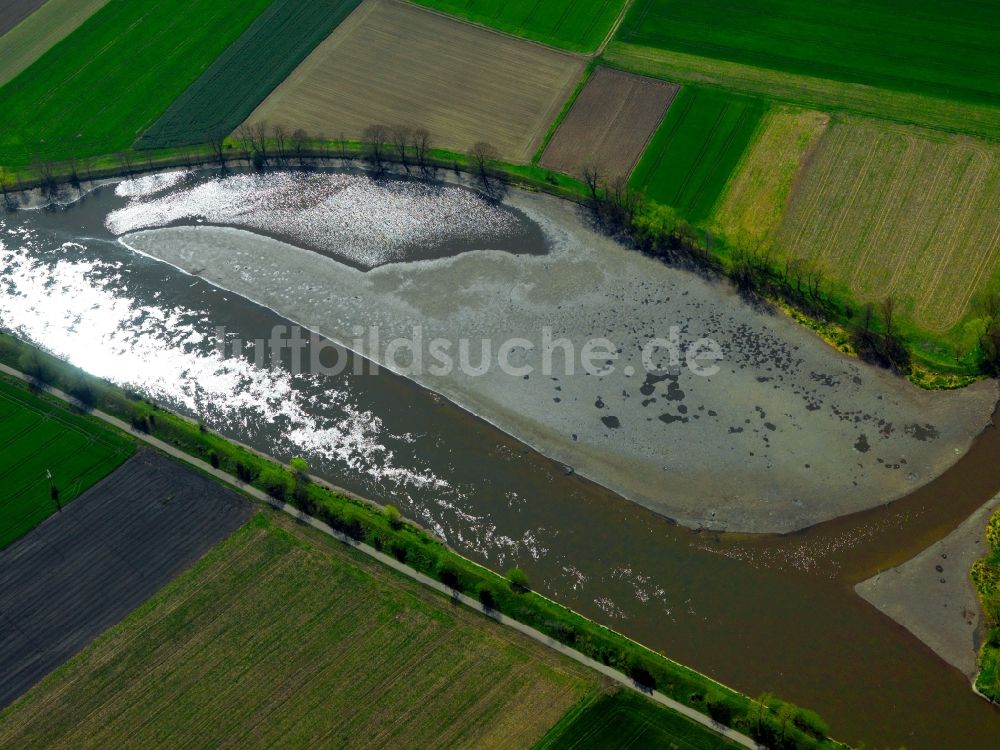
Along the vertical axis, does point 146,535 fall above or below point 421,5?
below

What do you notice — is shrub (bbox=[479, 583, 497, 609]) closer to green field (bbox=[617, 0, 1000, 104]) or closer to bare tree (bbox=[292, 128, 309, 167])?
bare tree (bbox=[292, 128, 309, 167])

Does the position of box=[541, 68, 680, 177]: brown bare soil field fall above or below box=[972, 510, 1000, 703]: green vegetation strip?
above

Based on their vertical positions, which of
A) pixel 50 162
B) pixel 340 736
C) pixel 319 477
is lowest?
pixel 340 736

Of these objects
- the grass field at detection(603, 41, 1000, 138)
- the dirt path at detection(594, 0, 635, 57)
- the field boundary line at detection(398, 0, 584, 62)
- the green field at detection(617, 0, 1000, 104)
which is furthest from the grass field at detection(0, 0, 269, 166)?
the green field at detection(617, 0, 1000, 104)

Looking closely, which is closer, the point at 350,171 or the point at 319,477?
the point at 319,477

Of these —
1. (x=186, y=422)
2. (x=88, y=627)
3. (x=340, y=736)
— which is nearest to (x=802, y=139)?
(x=186, y=422)

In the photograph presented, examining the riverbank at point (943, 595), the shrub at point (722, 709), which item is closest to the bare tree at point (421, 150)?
the riverbank at point (943, 595)

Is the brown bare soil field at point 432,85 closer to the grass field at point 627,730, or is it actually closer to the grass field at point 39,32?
the grass field at point 39,32

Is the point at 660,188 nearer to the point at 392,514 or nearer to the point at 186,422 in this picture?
the point at 392,514
